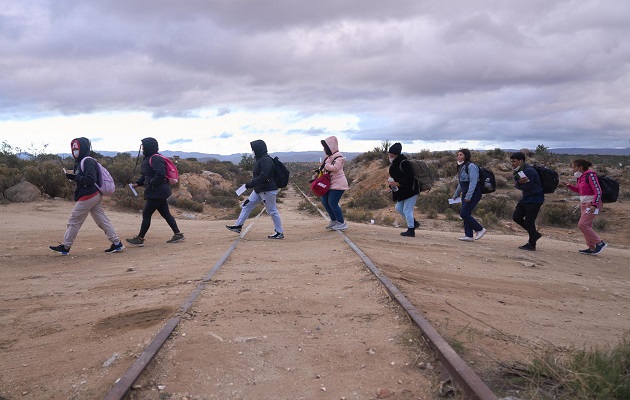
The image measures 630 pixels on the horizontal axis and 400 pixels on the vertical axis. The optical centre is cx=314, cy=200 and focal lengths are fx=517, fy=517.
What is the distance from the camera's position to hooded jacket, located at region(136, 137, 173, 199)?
923 centimetres

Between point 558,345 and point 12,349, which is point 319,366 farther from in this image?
point 12,349

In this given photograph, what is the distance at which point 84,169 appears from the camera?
8.27 meters

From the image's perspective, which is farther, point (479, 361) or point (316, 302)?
point (316, 302)

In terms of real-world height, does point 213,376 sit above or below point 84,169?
below

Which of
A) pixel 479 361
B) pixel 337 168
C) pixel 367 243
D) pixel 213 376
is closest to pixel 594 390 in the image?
pixel 479 361

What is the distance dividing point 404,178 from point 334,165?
1.42m

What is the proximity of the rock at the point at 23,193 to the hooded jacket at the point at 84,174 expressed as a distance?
9.06 meters

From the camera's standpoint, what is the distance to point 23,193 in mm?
16141

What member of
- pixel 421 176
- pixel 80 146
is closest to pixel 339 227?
pixel 421 176

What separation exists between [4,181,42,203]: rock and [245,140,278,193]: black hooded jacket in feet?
32.7

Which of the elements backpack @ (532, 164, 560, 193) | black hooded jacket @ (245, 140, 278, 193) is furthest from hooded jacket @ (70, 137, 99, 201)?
backpack @ (532, 164, 560, 193)

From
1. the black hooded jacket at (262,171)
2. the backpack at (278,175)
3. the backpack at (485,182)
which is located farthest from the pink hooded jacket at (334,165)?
the backpack at (485,182)

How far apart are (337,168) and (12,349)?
6.58 metres

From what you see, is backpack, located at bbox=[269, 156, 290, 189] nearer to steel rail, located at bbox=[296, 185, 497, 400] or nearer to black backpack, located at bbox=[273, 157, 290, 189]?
black backpack, located at bbox=[273, 157, 290, 189]
